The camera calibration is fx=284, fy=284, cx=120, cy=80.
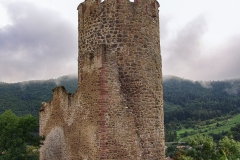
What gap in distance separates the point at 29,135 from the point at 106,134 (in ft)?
19.4

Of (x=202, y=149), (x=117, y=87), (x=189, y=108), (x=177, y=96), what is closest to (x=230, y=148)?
(x=202, y=149)

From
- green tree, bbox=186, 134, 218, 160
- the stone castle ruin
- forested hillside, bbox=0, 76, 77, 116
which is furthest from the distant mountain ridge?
the stone castle ruin

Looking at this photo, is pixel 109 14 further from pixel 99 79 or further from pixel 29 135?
pixel 29 135

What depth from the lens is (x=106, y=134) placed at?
29.0 feet

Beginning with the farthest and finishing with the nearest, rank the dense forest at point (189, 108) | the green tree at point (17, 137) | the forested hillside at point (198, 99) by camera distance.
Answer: the forested hillside at point (198, 99) → the dense forest at point (189, 108) → the green tree at point (17, 137)

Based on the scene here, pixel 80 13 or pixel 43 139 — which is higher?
pixel 80 13

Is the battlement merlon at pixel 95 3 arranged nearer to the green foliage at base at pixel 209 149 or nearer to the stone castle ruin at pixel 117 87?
the stone castle ruin at pixel 117 87

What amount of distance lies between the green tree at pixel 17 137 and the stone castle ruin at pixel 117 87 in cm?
264

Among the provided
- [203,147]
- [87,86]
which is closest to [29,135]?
[87,86]

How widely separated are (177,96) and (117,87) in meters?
107

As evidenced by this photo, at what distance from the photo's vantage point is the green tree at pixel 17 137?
40.4ft

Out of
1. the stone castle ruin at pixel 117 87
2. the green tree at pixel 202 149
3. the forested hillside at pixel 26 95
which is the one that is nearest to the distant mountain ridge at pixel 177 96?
the forested hillside at pixel 26 95

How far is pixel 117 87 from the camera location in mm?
9305

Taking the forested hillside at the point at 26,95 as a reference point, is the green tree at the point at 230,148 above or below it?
below
